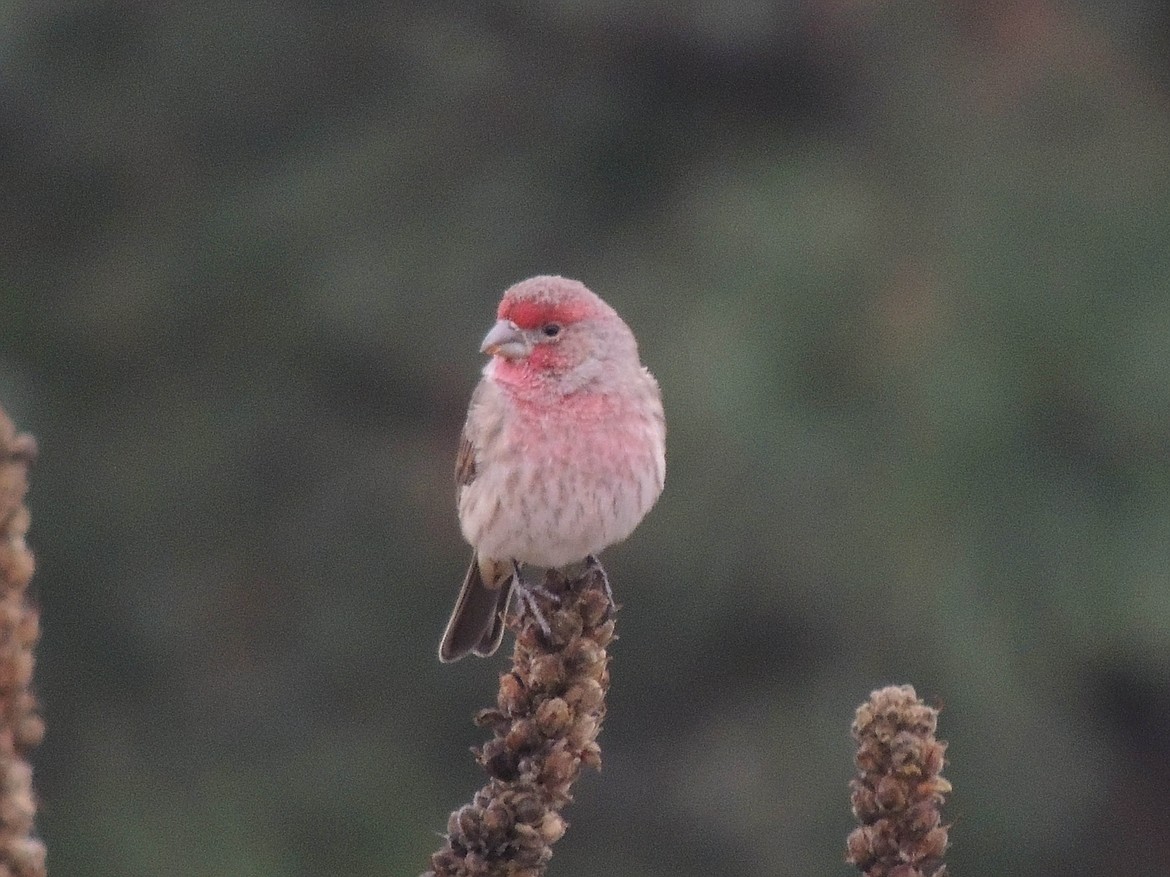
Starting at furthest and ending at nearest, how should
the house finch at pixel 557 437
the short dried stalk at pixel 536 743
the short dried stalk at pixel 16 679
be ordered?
the house finch at pixel 557 437 < the short dried stalk at pixel 536 743 < the short dried stalk at pixel 16 679

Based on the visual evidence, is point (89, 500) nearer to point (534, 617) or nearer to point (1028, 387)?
point (1028, 387)

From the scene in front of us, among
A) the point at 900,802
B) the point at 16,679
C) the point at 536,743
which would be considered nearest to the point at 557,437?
the point at 536,743

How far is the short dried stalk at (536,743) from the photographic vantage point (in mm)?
3395

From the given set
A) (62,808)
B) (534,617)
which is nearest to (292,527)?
(62,808)

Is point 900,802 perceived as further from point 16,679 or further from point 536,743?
point 16,679

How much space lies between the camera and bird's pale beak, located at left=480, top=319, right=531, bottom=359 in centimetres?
591

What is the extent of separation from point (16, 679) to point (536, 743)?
128 cm

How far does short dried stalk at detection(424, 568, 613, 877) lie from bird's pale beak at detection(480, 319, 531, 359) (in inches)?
73.8

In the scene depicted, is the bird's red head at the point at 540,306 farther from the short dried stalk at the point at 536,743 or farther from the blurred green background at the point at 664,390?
the blurred green background at the point at 664,390

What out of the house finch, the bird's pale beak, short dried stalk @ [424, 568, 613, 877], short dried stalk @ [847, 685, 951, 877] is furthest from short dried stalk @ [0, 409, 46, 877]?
the bird's pale beak

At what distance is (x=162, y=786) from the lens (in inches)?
493

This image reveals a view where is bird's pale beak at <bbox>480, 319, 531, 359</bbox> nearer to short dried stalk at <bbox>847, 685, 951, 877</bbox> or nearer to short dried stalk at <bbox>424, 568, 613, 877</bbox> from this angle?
short dried stalk at <bbox>424, 568, 613, 877</bbox>

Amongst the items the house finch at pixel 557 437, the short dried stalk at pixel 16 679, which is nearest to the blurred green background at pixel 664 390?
the house finch at pixel 557 437

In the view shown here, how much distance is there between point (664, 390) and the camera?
11352mm
